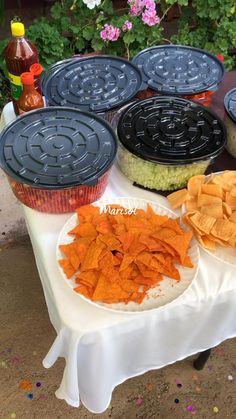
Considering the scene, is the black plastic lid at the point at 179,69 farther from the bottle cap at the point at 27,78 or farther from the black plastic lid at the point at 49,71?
the bottle cap at the point at 27,78

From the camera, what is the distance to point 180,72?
1.26 metres

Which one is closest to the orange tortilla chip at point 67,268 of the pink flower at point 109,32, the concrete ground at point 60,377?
the concrete ground at point 60,377

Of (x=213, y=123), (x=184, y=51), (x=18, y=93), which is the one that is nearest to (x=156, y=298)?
(x=213, y=123)

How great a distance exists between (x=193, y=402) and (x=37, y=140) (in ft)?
3.38

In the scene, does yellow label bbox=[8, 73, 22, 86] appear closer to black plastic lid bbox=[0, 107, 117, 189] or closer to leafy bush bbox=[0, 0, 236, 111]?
black plastic lid bbox=[0, 107, 117, 189]

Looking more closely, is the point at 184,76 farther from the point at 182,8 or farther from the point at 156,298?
the point at 182,8

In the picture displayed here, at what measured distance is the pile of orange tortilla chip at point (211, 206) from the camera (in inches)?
35.6

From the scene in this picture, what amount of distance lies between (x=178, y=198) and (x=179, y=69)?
491mm

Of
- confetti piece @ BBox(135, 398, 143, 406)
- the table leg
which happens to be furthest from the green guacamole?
confetti piece @ BBox(135, 398, 143, 406)

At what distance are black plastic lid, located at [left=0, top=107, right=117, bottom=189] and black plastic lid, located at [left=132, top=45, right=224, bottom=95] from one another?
281 mm

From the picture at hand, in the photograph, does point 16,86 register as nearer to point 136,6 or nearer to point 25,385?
point 25,385

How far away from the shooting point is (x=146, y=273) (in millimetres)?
832

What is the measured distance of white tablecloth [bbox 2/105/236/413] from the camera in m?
0.82

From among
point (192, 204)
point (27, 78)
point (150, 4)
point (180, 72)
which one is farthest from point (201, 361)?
point (150, 4)
